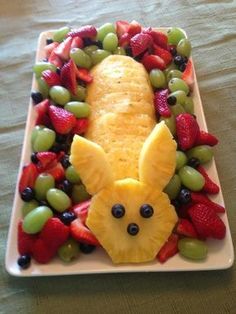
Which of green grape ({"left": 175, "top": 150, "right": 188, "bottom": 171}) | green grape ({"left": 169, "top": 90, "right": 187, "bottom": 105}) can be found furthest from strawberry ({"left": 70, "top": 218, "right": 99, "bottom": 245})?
green grape ({"left": 169, "top": 90, "right": 187, "bottom": 105})

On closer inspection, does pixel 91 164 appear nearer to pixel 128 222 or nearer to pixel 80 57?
pixel 128 222

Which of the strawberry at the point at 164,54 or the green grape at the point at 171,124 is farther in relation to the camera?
the strawberry at the point at 164,54

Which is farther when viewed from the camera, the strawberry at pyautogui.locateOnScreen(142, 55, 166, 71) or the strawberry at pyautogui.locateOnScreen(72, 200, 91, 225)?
the strawberry at pyautogui.locateOnScreen(142, 55, 166, 71)

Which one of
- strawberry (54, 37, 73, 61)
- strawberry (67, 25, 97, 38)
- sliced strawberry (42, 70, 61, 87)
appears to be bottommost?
sliced strawberry (42, 70, 61, 87)

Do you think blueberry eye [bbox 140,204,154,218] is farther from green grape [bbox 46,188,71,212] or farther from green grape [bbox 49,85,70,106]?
green grape [bbox 49,85,70,106]

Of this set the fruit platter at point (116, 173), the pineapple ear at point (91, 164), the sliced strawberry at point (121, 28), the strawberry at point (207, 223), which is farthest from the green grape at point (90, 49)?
the strawberry at point (207, 223)

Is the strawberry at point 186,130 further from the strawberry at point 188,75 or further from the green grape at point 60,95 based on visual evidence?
Result: the green grape at point 60,95

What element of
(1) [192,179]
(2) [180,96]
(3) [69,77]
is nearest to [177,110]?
(2) [180,96]
